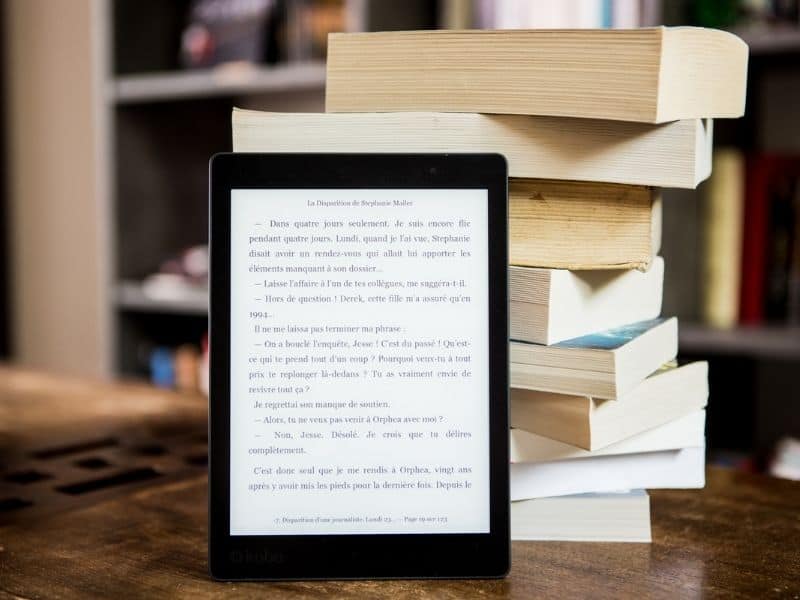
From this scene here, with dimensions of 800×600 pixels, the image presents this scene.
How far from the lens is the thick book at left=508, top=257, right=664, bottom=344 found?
639mm

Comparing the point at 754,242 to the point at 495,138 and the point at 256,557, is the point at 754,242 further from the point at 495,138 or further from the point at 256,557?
the point at 256,557

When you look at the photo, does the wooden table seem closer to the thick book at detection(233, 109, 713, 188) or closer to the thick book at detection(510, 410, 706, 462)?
the thick book at detection(510, 410, 706, 462)

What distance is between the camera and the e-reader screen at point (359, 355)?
0.62 metres

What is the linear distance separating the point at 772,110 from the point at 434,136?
4.83 feet

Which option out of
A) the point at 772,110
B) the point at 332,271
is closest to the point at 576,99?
the point at 332,271

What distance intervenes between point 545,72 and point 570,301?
0.49ft

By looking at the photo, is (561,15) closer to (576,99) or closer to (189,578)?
(576,99)

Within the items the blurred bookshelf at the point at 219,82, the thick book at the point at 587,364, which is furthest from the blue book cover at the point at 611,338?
the blurred bookshelf at the point at 219,82

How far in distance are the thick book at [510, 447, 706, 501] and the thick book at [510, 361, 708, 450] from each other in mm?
33

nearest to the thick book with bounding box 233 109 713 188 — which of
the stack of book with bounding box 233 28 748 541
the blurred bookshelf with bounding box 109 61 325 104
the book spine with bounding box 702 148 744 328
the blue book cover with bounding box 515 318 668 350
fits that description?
the stack of book with bounding box 233 28 748 541

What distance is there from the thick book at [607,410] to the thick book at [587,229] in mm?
87

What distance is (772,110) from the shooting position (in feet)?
6.28

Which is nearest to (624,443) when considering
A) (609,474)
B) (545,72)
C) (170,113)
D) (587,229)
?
(609,474)

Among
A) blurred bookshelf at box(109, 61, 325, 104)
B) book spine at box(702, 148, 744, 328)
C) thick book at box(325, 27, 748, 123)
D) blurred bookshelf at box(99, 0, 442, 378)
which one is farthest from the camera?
blurred bookshelf at box(99, 0, 442, 378)
